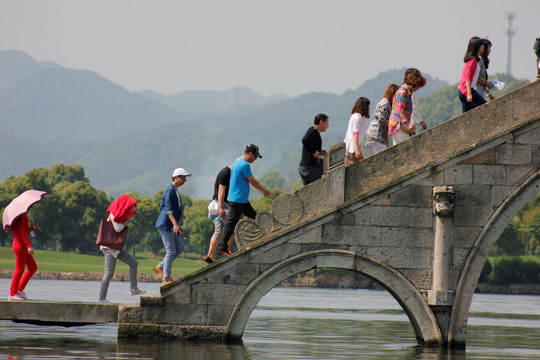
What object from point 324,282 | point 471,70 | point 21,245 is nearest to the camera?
point 21,245

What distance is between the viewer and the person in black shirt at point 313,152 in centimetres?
1534

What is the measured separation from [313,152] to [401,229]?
201 cm

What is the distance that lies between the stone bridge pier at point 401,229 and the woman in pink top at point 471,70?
647mm

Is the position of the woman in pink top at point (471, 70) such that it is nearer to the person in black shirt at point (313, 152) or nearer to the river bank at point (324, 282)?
the person in black shirt at point (313, 152)

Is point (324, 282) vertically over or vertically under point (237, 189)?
under

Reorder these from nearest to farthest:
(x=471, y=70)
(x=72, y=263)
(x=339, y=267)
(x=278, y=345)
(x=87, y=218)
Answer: (x=339, y=267) < (x=471, y=70) < (x=278, y=345) < (x=72, y=263) < (x=87, y=218)

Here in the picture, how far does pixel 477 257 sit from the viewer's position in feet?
50.6

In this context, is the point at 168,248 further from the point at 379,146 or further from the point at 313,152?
the point at 379,146

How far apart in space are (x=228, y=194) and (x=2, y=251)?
83006 mm

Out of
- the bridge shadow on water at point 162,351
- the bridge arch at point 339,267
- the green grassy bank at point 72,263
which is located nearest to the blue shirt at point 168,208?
the bridge arch at point 339,267

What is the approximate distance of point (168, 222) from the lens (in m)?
15.2

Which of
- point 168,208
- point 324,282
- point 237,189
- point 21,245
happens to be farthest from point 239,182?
point 324,282

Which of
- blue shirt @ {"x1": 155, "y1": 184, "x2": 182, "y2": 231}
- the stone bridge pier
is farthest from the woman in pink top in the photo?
blue shirt @ {"x1": 155, "y1": 184, "x2": 182, "y2": 231}

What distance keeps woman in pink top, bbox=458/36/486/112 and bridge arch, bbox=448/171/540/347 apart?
6.04 ft
